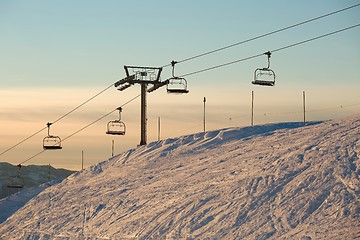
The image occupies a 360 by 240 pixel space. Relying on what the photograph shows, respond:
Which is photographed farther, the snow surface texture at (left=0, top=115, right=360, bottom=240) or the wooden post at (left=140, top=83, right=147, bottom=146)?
the wooden post at (left=140, top=83, right=147, bottom=146)

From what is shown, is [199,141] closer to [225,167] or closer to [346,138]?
[225,167]

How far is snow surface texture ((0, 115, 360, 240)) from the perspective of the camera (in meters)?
36.6

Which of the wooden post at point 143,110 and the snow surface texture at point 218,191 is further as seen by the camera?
the wooden post at point 143,110

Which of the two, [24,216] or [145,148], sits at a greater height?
[145,148]

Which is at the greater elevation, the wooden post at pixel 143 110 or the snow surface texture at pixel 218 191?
the wooden post at pixel 143 110

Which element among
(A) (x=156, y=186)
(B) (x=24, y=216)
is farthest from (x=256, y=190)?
(B) (x=24, y=216)

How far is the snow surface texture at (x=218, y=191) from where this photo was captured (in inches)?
1442

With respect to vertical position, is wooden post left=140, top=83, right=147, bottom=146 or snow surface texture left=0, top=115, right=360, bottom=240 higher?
wooden post left=140, top=83, right=147, bottom=146

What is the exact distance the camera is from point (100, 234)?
4341cm

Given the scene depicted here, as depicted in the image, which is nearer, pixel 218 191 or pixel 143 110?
pixel 218 191

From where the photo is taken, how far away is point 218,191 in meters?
42.2

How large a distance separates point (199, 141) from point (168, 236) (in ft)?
50.4

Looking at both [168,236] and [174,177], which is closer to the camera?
[168,236]

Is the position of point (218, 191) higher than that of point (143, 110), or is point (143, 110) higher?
point (143, 110)
